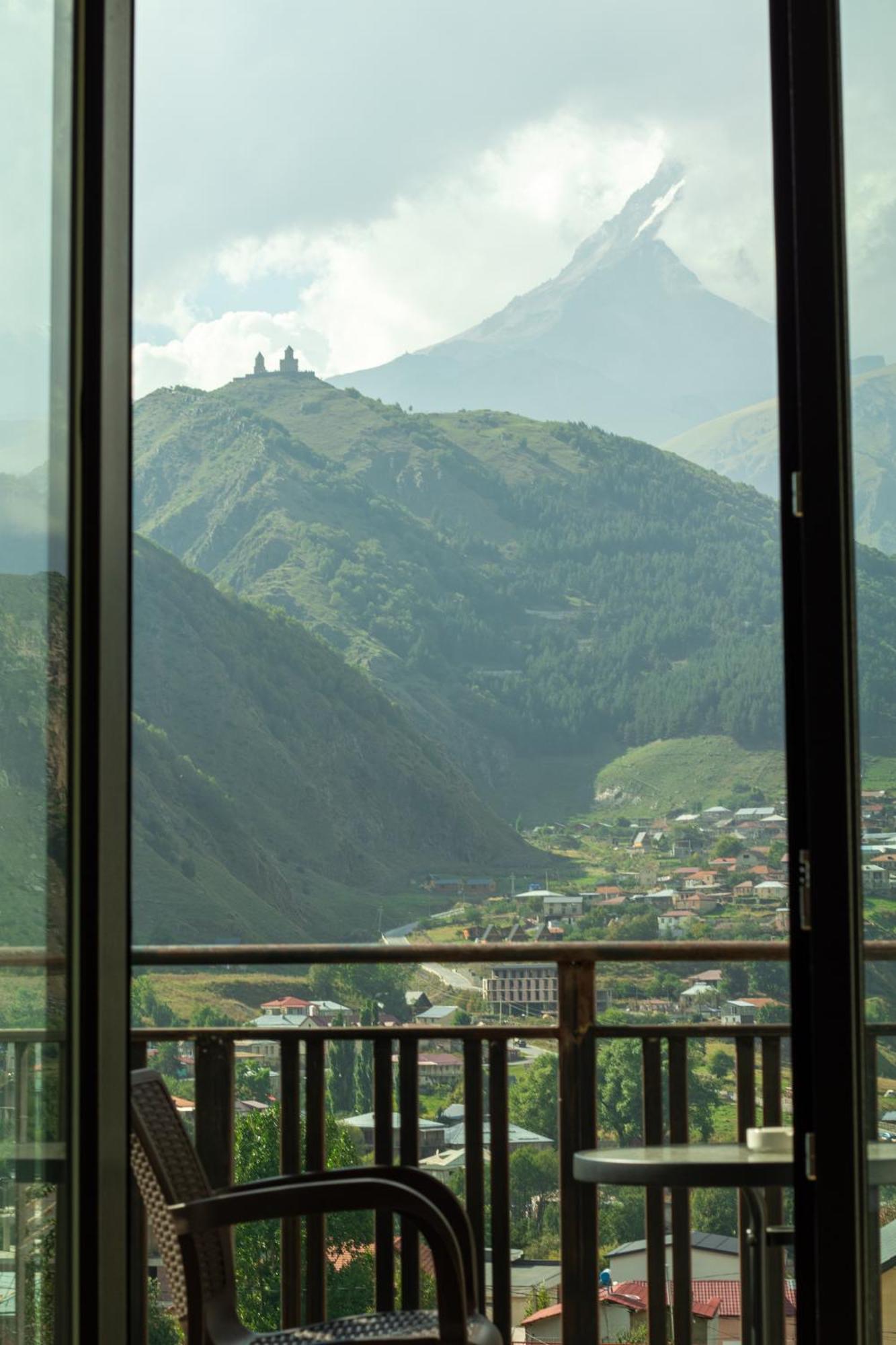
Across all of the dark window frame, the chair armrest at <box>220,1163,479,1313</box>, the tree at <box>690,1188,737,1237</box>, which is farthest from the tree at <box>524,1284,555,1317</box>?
the tree at <box>690,1188,737,1237</box>

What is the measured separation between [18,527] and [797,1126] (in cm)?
114

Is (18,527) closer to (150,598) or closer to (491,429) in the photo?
(150,598)

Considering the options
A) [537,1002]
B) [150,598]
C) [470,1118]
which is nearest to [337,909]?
[537,1002]

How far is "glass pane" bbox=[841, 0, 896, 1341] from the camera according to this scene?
61.1 inches

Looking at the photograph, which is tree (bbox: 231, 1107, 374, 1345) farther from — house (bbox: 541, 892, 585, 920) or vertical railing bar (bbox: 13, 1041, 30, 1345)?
house (bbox: 541, 892, 585, 920)

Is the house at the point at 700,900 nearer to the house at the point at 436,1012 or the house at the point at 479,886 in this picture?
the house at the point at 479,886

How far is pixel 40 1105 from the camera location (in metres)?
1.22

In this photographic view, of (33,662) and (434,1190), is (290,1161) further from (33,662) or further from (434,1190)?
(33,662)

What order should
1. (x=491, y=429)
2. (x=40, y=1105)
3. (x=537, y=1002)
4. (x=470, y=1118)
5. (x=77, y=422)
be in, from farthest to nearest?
(x=491, y=429)
(x=537, y=1002)
(x=470, y=1118)
(x=77, y=422)
(x=40, y=1105)

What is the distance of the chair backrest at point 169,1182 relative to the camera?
1912mm

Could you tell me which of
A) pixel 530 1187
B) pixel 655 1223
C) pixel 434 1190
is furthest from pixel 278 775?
pixel 434 1190

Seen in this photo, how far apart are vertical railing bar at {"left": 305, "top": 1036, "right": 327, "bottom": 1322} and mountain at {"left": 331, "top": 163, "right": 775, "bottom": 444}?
1854cm

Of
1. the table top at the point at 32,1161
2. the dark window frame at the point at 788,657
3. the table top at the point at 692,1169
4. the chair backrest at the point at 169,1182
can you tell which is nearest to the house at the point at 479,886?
the chair backrest at the point at 169,1182

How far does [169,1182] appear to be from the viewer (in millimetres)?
1961
